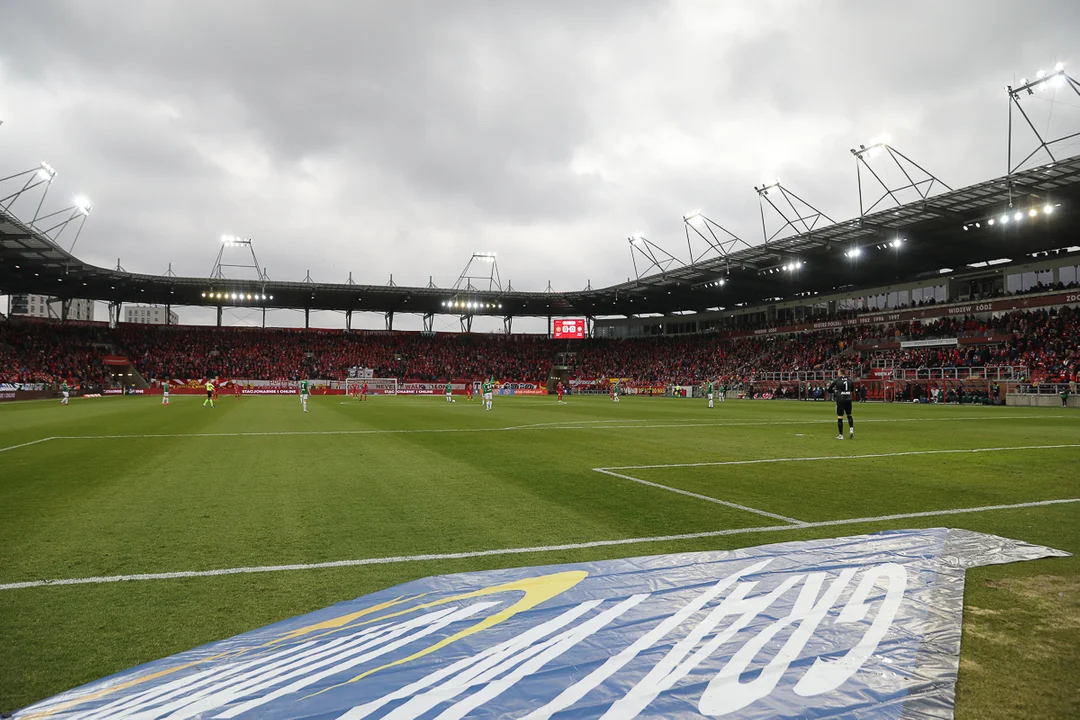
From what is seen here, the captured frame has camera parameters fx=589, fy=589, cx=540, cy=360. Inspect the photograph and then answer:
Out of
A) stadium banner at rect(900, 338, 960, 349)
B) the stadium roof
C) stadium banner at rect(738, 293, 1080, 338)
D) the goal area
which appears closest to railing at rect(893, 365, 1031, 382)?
stadium banner at rect(900, 338, 960, 349)

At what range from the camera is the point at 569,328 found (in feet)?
263

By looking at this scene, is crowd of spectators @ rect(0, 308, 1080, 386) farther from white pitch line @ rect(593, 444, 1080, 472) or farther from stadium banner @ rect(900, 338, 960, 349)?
white pitch line @ rect(593, 444, 1080, 472)

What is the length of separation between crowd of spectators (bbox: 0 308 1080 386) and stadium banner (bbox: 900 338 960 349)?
0.52m

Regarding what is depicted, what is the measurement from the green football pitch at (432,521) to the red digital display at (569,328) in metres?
65.4

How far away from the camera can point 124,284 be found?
5991 centimetres

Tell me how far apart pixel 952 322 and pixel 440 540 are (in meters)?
56.2

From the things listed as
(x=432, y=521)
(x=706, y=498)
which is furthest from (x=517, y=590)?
(x=706, y=498)

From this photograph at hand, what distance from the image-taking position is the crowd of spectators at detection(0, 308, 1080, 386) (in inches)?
1736

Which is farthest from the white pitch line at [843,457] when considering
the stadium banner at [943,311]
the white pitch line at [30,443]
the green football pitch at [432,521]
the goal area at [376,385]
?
the goal area at [376,385]

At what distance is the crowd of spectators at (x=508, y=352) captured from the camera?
44.1m

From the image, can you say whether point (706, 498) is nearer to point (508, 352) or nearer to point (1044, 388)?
point (1044, 388)

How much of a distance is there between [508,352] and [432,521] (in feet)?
247

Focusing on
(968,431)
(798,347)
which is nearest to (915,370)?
(798,347)

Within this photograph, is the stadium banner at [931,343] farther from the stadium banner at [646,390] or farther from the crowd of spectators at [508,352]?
the stadium banner at [646,390]
